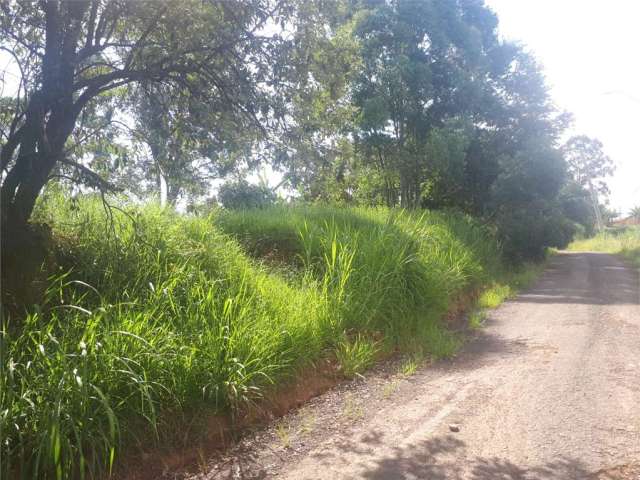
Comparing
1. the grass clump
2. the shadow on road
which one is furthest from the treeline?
the shadow on road

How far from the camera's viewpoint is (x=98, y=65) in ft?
17.5

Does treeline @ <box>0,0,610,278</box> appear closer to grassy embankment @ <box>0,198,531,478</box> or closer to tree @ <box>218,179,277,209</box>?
grassy embankment @ <box>0,198,531,478</box>

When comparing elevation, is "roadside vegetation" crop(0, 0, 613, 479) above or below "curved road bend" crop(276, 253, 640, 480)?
above

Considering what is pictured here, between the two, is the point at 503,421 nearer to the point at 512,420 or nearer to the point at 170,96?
the point at 512,420

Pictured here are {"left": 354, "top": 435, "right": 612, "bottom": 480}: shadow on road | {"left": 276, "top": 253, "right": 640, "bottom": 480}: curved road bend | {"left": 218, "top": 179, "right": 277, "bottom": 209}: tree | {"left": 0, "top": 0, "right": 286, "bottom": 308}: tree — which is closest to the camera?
{"left": 354, "top": 435, "right": 612, "bottom": 480}: shadow on road

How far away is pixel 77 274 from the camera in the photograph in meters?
4.73

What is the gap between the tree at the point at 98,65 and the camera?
4.58 meters

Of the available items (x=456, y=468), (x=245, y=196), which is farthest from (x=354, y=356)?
(x=245, y=196)

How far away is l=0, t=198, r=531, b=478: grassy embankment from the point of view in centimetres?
316

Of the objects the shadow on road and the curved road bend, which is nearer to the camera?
the shadow on road

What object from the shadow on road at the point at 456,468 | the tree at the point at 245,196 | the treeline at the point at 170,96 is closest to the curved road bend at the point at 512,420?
the shadow on road at the point at 456,468

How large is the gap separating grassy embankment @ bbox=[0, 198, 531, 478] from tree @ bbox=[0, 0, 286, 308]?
549mm

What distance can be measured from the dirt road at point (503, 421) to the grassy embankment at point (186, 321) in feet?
1.91

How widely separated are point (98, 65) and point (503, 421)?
4735 mm
